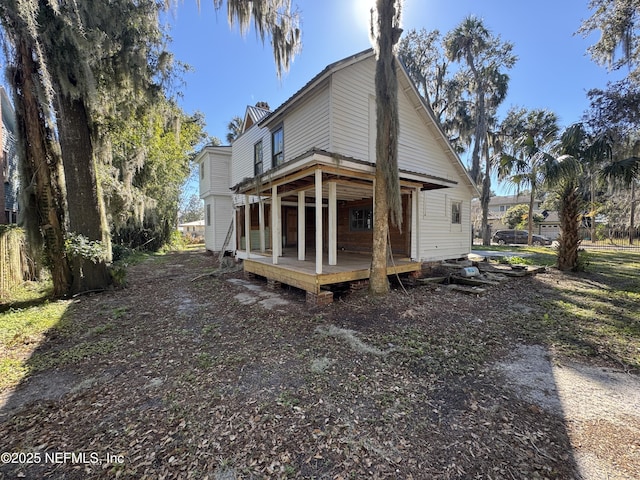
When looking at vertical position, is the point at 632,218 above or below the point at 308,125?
below

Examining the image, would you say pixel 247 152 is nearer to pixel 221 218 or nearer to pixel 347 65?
pixel 221 218

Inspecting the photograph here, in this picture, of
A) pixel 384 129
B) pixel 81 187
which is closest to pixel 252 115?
pixel 81 187

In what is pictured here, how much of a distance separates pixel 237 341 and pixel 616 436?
13.3 ft

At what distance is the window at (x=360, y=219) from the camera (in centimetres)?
996

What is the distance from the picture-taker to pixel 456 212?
10695mm

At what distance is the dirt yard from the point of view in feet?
6.19

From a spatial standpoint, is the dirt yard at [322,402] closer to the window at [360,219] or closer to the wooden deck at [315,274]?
the wooden deck at [315,274]

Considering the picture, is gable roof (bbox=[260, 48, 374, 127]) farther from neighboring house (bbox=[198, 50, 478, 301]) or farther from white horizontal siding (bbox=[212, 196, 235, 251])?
white horizontal siding (bbox=[212, 196, 235, 251])

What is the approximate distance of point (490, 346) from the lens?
372cm

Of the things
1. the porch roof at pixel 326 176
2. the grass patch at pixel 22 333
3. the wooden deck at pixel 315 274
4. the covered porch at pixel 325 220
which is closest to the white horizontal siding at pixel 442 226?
the covered porch at pixel 325 220

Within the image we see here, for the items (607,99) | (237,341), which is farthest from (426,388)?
(607,99)

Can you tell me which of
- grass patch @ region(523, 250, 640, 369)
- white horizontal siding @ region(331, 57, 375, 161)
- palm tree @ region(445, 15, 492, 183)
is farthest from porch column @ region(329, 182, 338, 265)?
palm tree @ region(445, 15, 492, 183)

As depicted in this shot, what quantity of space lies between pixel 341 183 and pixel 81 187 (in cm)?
632

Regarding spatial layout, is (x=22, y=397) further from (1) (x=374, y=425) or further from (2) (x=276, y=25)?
(2) (x=276, y=25)
